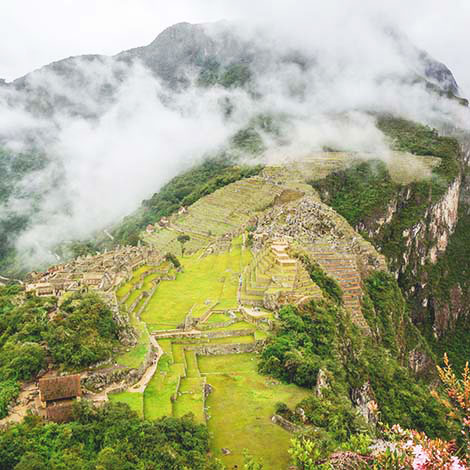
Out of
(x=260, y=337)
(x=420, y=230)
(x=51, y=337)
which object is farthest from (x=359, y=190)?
(x=51, y=337)

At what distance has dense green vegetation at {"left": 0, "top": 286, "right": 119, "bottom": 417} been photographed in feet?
68.1

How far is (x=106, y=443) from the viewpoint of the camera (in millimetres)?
17281

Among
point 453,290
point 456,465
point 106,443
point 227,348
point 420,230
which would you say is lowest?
point 453,290

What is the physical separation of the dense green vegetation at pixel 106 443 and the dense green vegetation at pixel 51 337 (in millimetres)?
2526

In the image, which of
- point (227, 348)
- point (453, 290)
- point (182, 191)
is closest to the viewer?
point (227, 348)

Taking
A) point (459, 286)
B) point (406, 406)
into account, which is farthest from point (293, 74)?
point (406, 406)

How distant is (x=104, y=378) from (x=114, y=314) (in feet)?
16.6

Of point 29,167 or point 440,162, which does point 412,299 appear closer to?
point 440,162

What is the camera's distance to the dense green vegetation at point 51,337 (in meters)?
20.8

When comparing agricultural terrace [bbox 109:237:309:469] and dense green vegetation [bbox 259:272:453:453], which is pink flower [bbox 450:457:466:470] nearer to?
dense green vegetation [bbox 259:272:453:453]

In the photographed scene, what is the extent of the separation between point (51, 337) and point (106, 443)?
6405 mm

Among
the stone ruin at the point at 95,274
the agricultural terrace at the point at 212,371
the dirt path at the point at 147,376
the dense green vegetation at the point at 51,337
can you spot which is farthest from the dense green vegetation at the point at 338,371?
the stone ruin at the point at 95,274

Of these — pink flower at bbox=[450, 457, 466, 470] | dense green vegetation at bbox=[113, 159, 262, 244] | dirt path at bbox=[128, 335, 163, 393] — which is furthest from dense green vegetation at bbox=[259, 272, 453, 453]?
dense green vegetation at bbox=[113, 159, 262, 244]

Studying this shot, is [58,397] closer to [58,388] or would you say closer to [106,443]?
[58,388]
